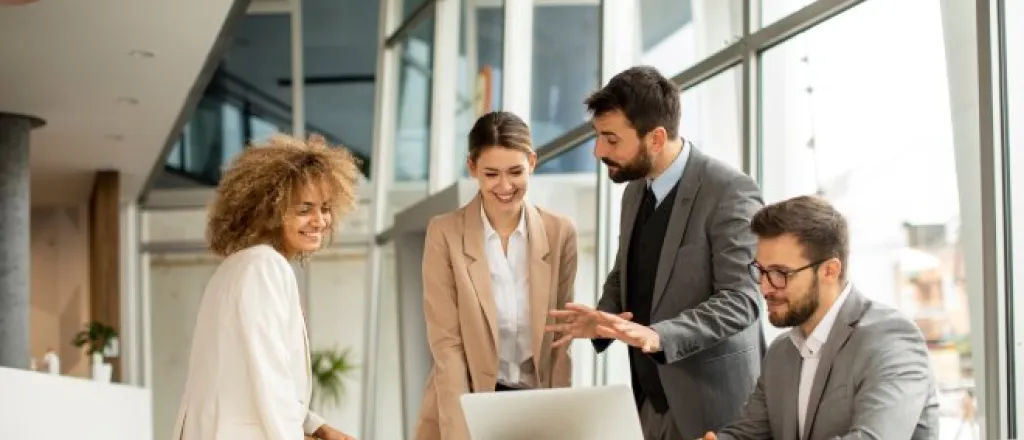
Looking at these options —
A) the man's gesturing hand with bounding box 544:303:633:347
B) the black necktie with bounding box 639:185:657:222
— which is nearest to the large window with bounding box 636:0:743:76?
the black necktie with bounding box 639:185:657:222

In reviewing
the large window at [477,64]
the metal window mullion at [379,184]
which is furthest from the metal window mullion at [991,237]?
the metal window mullion at [379,184]

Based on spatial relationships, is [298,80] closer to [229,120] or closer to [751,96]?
[229,120]

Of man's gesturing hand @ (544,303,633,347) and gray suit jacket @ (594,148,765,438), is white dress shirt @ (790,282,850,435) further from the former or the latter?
man's gesturing hand @ (544,303,633,347)

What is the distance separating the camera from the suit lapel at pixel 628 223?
3.92 metres

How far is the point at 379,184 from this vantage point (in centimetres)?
1299

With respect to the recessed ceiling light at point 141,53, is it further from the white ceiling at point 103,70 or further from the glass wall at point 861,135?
the glass wall at point 861,135

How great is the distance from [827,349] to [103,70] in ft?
27.1

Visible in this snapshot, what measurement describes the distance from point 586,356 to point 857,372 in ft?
14.0

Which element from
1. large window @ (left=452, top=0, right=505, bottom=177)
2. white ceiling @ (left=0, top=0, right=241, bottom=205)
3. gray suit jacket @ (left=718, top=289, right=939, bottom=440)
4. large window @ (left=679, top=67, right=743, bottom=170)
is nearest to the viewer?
gray suit jacket @ (left=718, top=289, right=939, bottom=440)

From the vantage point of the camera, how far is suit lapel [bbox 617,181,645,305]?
154 inches

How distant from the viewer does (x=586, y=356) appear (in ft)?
24.0

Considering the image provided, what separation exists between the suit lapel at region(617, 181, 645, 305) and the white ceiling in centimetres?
548

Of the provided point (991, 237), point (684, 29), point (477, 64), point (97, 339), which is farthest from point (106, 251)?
point (991, 237)

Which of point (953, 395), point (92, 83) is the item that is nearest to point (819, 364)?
point (953, 395)
